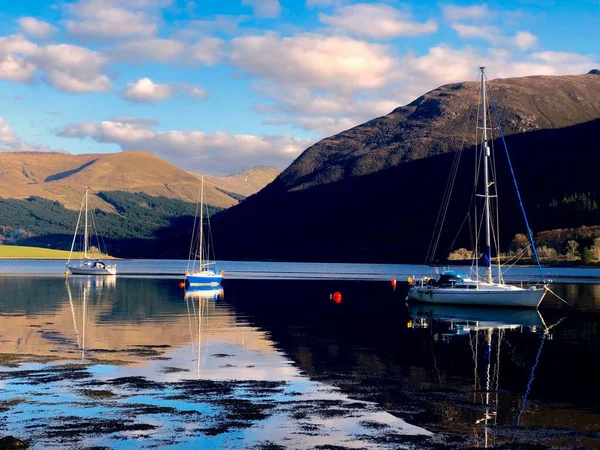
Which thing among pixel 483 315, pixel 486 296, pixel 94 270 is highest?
pixel 94 270

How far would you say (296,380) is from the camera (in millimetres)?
29609

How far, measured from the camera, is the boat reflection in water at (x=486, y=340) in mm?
22656

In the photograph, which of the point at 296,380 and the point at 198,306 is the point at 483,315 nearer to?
the point at 198,306

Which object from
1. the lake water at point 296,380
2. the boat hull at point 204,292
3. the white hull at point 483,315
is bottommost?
the white hull at point 483,315

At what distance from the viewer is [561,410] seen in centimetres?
2412

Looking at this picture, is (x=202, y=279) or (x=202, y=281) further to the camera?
(x=202, y=281)

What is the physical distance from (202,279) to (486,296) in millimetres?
43779

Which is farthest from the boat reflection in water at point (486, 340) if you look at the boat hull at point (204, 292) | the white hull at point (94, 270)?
the white hull at point (94, 270)

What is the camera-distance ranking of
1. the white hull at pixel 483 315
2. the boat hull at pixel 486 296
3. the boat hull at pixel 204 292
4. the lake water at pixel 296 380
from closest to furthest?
the lake water at pixel 296 380, the white hull at pixel 483 315, the boat hull at pixel 486 296, the boat hull at pixel 204 292

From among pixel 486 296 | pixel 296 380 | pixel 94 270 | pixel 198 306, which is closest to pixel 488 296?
pixel 486 296

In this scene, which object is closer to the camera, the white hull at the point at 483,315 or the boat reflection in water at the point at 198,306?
the boat reflection in water at the point at 198,306

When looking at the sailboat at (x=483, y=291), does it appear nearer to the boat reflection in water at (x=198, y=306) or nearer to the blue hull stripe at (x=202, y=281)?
the boat reflection in water at (x=198, y=306)

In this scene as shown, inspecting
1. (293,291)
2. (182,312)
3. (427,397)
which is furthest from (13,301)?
(427,397)

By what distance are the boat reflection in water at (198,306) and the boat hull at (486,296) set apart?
19344mm
